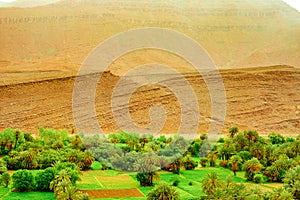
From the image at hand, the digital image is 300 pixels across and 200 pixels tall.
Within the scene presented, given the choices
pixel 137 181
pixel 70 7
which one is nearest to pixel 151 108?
pixel 137 181

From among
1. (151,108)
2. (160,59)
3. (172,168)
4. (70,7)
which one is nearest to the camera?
(172,168)

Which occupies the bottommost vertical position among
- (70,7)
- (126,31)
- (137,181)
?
(137,181)

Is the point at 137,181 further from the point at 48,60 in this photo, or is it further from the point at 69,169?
the point at 48,60

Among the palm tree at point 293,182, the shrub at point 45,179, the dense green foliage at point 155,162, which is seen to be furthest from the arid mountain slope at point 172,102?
the palm tree at point 293,182

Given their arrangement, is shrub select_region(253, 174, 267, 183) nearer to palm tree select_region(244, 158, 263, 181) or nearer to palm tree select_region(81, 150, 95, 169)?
palm tree select_region(244, 158, 263, 181)

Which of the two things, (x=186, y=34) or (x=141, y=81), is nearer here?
(x=141, y=81)

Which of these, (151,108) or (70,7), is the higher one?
(70,7)

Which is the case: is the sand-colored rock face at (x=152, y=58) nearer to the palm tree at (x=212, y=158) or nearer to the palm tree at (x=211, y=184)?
the palm tree at (x=212, y=158)
